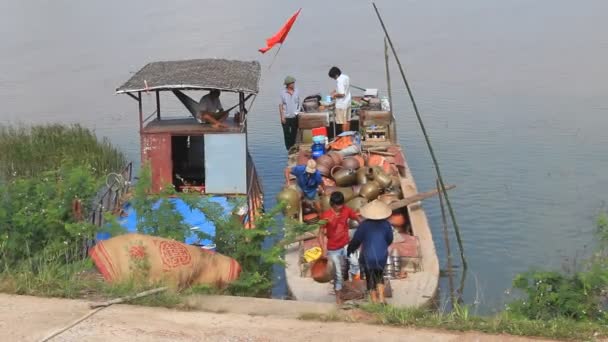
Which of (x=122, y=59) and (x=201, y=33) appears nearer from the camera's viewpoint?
(x=122, y=59)

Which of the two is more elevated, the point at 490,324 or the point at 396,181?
the point at 396,181

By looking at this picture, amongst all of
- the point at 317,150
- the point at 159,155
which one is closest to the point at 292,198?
the point at 159,155

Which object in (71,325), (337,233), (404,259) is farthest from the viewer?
(404,259)

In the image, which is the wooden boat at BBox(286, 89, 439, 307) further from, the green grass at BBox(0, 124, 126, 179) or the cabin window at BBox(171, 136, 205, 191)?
the green grass at BBox(0, 124, 126, 179)

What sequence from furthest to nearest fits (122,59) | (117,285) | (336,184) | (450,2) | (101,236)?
(450,2) < (122,59) < (336,184) < (101,236) < (117,285)

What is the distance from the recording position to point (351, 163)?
1374 centimetres

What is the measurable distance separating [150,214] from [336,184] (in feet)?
16.2

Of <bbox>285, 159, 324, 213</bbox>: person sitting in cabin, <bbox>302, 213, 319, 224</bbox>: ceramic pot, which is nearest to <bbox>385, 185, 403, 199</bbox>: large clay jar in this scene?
<bbox>285, 159, 324, 213</bbox>: person sitting in cabin

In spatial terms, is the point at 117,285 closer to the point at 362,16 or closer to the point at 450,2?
the point at 362,16

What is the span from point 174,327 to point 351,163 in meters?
7.63

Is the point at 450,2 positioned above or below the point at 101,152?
above

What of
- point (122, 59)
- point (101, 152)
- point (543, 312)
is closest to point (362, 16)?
point (122, 59)

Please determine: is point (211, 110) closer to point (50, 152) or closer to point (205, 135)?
point (205, 135)

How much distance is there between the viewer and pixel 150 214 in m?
9.10
